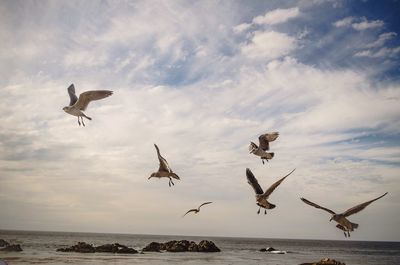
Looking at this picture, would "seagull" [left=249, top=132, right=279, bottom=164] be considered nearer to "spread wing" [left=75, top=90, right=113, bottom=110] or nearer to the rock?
"spread wing" [left=75, top=90, right=113, bottom=110]

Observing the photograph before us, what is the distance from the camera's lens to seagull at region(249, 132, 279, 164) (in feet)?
52.5

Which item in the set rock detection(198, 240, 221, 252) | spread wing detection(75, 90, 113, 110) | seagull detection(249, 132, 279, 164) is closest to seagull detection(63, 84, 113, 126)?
spread wing detection(75, 90, 113, 110)

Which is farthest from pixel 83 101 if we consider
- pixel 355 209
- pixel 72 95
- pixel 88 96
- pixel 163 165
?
pixel 355 209

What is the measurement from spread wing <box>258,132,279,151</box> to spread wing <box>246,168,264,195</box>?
1.25 metres

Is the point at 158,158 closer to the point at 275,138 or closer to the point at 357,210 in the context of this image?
the point at 275,138

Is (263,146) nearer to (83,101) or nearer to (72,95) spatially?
(83,101)

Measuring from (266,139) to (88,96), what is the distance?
7.63m

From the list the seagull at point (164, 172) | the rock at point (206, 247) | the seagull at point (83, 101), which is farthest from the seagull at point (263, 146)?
the rock at point (206, 247)

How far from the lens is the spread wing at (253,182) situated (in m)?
15.1

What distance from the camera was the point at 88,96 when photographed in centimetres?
1459

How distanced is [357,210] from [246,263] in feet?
126

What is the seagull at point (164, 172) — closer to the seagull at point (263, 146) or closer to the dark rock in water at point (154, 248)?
the seagull at point (263, 146)

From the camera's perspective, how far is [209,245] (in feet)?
202

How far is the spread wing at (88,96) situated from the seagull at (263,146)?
6.39 m
